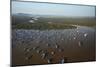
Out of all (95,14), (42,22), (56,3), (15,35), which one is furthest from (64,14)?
(15,35)

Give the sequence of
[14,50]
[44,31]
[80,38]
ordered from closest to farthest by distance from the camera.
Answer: [14,50] → [44,31] → [80,38]

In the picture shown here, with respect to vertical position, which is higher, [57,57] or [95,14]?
[95,14]

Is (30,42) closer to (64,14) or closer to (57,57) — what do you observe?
(57,57)

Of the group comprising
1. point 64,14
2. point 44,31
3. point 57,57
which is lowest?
point 57,57

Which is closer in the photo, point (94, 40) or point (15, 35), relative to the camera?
point (15, 35)

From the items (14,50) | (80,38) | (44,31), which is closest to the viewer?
(14,50)
